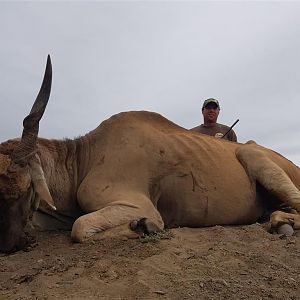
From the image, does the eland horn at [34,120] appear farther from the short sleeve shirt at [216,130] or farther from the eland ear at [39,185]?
the short sleeve shirt at [216,130]

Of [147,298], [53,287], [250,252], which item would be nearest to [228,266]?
[250,252]

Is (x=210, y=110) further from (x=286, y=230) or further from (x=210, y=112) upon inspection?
(x=286, y=230)

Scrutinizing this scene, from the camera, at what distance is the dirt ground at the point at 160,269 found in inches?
119

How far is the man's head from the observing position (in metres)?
9.85

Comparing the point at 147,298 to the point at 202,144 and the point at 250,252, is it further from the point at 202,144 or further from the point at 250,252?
the point at 202,144

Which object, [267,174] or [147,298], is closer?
[147,298]

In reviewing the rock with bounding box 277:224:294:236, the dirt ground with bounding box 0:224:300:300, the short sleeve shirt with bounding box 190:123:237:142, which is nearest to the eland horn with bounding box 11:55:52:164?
the dirt ground with bounding box 0:224:300:300

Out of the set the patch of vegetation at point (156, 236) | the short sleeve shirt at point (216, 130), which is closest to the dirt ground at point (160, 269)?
the patch of vegetation at point (156, 236)

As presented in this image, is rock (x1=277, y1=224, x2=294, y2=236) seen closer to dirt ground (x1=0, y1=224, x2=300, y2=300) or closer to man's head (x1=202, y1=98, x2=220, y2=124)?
dirt ground (x1=0, y1=224, x2=300, y2=300)

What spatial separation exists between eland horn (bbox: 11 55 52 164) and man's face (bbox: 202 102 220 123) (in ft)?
17.8

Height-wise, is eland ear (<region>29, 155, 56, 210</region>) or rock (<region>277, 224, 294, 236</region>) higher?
eland ear (<region>29, 155, 56, 210</region>)

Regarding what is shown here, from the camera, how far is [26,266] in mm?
3752

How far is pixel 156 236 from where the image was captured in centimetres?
430

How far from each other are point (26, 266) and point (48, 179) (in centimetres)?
185
